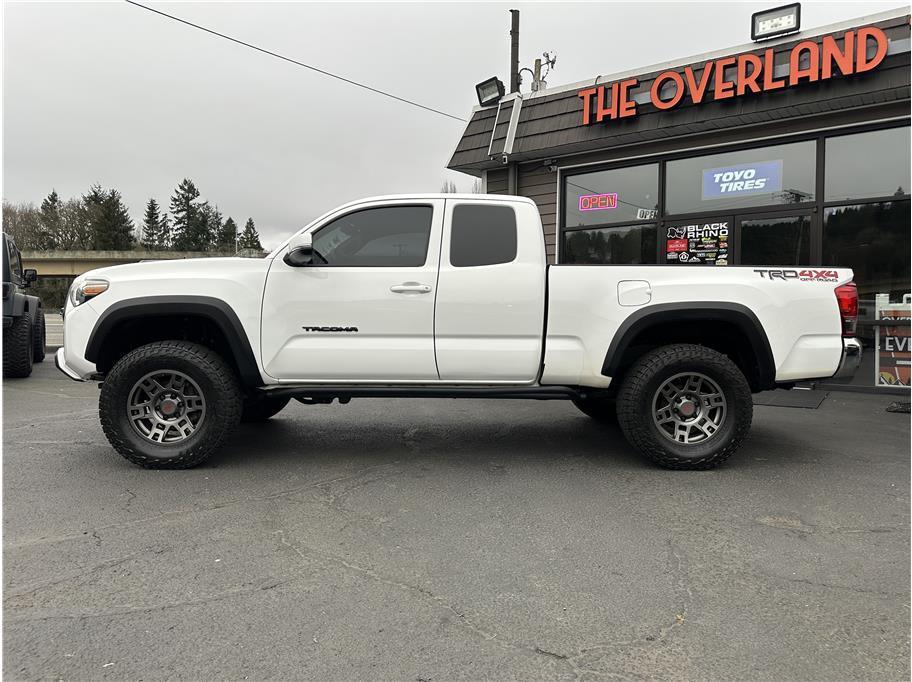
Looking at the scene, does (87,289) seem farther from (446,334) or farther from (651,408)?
(651,408)

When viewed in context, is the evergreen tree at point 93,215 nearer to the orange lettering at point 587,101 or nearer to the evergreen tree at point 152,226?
the evergreen tree at point 152,226

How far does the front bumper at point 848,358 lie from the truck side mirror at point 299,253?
3877mm

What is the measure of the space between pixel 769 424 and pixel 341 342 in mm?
4461

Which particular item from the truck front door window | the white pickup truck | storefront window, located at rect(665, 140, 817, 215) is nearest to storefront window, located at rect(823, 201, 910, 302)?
storefront window, located at rect(665, 140, 817, 215)

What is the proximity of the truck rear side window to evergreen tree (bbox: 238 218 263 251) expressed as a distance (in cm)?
12070

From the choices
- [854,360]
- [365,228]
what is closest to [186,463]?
[365,228]

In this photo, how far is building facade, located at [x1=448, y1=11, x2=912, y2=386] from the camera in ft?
25.2

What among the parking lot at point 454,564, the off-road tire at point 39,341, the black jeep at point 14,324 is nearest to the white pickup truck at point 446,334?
the parking lot at point 454,564

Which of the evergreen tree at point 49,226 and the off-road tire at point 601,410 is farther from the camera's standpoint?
the evergreen tree at point 49,226

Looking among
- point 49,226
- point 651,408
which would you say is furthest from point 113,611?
point 49,226

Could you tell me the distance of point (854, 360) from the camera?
455cm

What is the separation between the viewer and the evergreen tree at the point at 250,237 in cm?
12012

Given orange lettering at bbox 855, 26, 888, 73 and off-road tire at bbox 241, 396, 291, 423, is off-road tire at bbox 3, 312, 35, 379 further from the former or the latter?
orange lettering at bbox 855, 26, 888, 73

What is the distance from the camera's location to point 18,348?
30.8 ft
